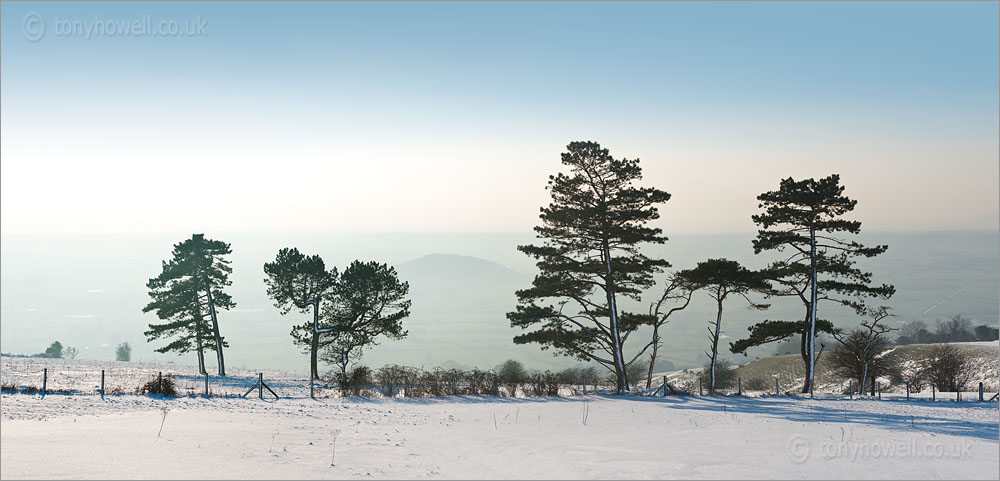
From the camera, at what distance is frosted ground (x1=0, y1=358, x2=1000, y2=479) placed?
35.3ft

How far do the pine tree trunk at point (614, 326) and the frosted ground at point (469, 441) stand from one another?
36.4ft

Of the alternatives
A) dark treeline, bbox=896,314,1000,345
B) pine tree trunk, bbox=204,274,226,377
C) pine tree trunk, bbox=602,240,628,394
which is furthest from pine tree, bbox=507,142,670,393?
dark treeline, bbox=896,314,1000,345

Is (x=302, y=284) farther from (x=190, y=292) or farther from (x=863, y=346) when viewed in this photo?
(x=863, y=346)

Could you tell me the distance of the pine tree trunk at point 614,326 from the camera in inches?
1384

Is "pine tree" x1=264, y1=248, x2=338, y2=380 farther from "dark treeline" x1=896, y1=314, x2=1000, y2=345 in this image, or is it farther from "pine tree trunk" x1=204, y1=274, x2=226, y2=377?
"dark treeline" x1=896, y1=314, x2=1000, y2=345

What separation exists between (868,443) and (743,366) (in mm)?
140115

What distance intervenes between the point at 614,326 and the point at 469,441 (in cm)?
2264

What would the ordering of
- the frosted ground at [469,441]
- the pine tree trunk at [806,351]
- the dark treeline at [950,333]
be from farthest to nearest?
the dark treeline at [950,333] → the pine tree trunk at [806,351] → the frosted ground at [469,441]

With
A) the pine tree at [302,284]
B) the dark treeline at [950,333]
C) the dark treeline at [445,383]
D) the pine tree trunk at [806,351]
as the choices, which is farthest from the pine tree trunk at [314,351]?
the dark treeline at [950,333]

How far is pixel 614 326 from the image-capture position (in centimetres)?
3569

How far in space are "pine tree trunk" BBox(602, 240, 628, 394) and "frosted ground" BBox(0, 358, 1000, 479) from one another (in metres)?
11.1

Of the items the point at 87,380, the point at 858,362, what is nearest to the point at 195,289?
the point at 87,380

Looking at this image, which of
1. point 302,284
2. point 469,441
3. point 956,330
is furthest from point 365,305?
point 956,330

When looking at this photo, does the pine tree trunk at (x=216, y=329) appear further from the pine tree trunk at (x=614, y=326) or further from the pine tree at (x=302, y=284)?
the pine tree trunk at (x=614, y=326)
